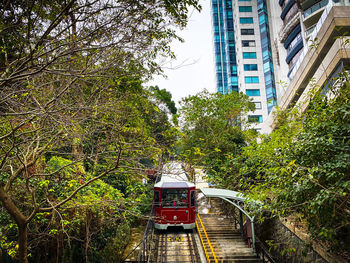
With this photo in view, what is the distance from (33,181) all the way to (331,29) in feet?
53.8

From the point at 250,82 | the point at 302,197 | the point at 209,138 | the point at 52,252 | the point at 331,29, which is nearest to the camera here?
the point at 302,197

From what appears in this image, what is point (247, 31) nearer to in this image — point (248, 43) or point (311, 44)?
point (248, 43)

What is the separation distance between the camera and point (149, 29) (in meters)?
5.13

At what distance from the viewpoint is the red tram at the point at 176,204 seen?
12742 mm

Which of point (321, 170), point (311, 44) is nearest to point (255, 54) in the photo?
point (311, 44)

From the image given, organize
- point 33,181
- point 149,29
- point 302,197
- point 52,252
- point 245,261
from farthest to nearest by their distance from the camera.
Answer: point 245,261
point 52,252
point 33,181
point 302,197
point 149,29

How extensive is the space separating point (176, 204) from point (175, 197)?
0.39 m

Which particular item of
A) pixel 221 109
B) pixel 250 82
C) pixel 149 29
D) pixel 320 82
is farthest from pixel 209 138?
pixel 250 82

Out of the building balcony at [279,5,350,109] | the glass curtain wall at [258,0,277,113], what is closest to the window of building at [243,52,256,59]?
the glass curtain wall at [258,0,277,113]

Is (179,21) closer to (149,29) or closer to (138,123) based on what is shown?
(149,29)

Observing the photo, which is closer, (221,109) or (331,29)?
(331,29)

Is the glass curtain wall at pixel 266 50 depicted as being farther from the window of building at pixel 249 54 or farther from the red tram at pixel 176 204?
the red tram at pixel 176 204

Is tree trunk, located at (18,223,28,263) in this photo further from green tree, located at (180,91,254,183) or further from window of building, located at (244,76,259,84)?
window of building, located at (244,76,259,84)

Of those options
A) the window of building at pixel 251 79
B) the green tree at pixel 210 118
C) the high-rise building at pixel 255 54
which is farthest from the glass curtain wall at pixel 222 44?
the green tree at pixel 210 118
